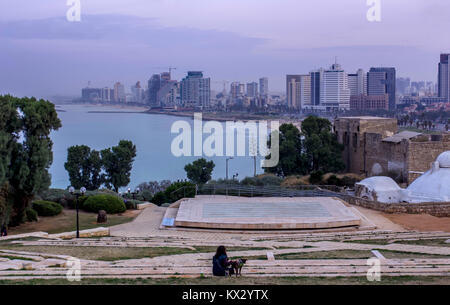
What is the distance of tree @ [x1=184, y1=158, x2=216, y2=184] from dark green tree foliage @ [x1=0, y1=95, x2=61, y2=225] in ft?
51.7

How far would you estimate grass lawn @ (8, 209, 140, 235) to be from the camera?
43.7 feet

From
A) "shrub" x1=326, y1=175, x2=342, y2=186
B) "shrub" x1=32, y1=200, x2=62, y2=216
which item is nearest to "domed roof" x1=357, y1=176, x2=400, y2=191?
"shrub" x1=326, y1=175, x2=342, y2=186

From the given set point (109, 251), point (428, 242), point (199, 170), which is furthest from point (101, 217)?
point (199, 170)

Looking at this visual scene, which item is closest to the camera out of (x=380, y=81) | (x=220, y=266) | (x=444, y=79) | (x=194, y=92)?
(x=220, y=266)

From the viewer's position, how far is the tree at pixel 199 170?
29.6m

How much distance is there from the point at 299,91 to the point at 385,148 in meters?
152

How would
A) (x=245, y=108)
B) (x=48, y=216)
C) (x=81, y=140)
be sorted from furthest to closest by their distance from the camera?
(x=245, y=108)
(x=81, y=140)
(x=48, y=216)

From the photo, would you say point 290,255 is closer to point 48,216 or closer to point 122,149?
point 48,216

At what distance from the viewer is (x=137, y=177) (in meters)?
51.6

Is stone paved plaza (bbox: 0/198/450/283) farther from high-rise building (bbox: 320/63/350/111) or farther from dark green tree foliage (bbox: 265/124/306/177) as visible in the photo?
high-rise building (bbox: 320/63/350/111)

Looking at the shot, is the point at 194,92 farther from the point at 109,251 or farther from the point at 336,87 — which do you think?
the point at 109,251

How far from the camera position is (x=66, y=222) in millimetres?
14203

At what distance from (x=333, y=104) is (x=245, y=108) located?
40.7 meters
